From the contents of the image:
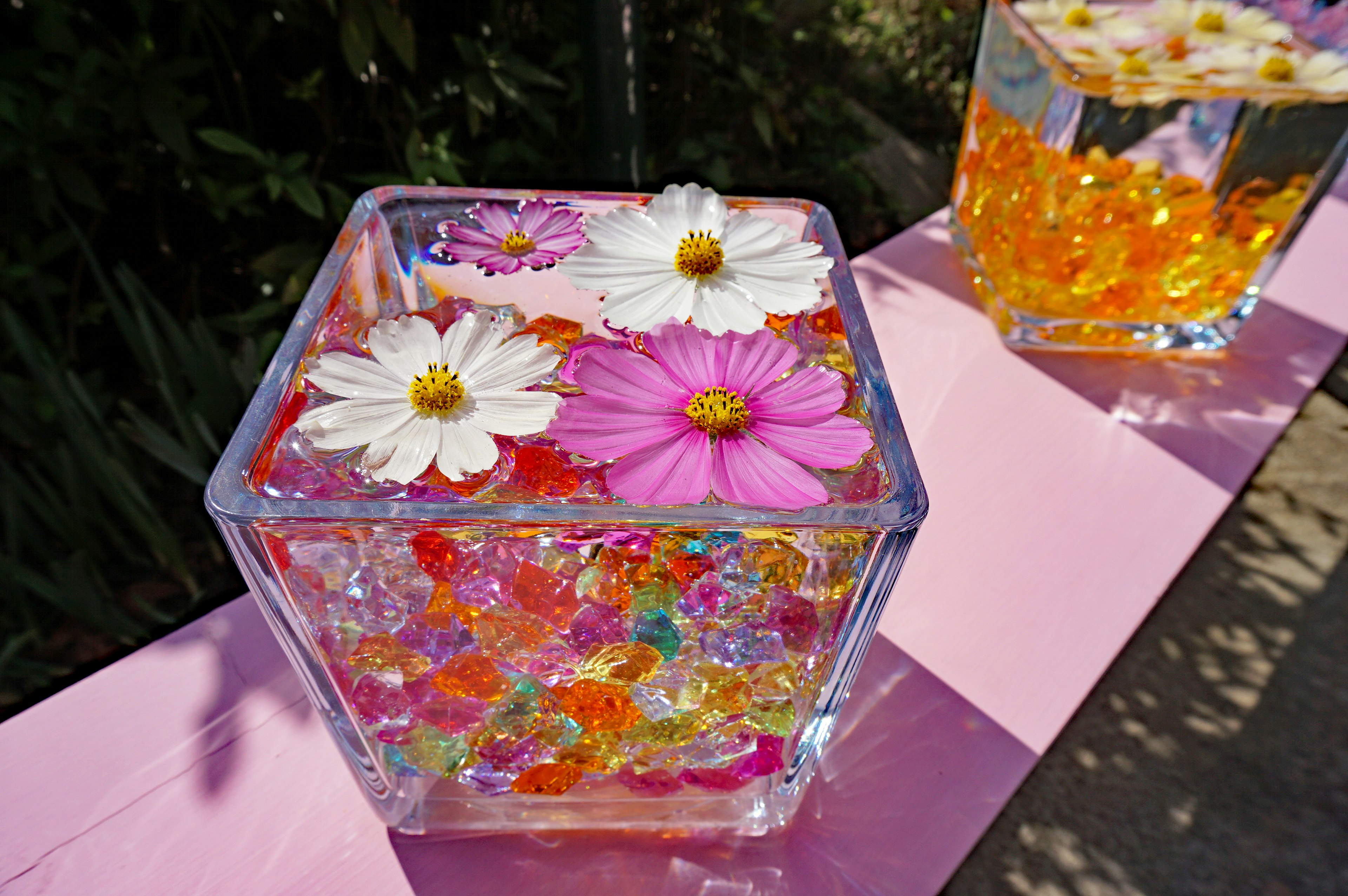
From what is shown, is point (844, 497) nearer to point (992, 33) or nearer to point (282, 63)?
point (992, 33)

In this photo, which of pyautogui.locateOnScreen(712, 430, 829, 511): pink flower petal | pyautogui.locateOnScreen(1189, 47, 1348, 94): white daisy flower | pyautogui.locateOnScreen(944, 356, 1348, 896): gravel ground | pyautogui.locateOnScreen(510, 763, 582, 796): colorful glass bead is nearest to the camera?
pyautogui.locateOnScreen(712, 430, 829, 511): pink flower petal

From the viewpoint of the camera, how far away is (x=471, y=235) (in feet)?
1.61

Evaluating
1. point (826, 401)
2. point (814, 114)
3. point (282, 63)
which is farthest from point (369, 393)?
point (814, 114)

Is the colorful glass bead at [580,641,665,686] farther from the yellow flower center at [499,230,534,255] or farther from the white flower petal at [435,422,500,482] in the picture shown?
the yellow flower center at [499,230,534,255]

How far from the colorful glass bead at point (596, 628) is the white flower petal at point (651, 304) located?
0.12m

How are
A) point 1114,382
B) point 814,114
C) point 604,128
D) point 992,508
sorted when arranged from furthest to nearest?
point 814,114
point 604,128
point 1114,382
point 992,508

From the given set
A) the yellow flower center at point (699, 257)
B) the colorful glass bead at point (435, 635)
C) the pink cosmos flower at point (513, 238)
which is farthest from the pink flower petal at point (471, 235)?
the colorful glass bead at point (435, 635)

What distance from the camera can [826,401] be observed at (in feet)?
1.24

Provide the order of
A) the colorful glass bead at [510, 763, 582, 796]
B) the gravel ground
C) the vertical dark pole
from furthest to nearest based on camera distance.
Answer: the gravel ground → the vertical dark pole → the colorful glass bead at [510, 763, 582, 796]

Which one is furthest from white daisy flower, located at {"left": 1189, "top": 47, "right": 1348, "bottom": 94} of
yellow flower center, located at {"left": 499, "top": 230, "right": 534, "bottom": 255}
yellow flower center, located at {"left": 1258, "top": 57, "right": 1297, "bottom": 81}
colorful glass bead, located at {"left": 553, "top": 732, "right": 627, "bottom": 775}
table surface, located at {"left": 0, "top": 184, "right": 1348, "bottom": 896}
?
colorful glass bead, located at {"left": 553, "top": 732, "right": 627, "bottom": 775}

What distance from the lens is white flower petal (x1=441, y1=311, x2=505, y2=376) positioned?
0.39m

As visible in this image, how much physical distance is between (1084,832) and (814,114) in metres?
1.28

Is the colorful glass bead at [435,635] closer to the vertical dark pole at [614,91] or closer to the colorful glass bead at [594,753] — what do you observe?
the colorful glass bead at [594,753]

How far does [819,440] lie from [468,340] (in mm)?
157
